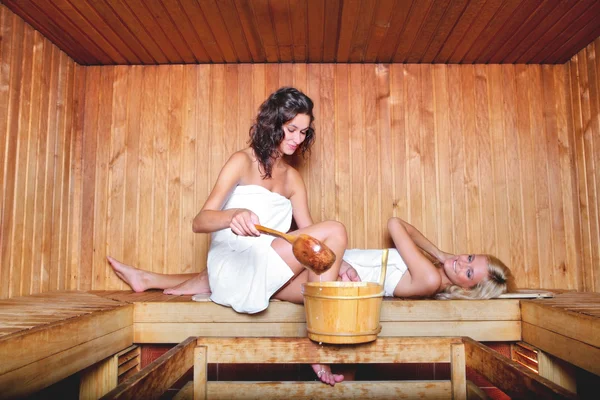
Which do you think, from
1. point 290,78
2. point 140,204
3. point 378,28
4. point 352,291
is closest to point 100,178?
point 140,204

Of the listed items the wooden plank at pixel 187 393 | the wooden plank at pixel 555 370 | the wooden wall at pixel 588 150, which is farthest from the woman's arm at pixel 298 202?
the wooden wall at pixel 588 150

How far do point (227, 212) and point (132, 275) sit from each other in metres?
1.17

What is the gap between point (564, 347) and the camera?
6.04 ft

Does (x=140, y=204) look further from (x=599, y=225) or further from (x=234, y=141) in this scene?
(x=599, y=225)

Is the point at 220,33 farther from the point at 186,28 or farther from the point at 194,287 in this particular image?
the point at 194,287

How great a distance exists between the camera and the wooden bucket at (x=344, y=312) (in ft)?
4.79

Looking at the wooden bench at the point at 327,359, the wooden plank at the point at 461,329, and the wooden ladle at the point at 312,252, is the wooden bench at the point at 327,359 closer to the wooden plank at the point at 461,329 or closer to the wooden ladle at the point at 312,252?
the wooden ladle at the point at 312,252

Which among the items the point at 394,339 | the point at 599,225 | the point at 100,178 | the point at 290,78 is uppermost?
the point at 290,78

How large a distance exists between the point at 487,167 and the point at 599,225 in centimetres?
65

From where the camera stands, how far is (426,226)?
2.91 meters

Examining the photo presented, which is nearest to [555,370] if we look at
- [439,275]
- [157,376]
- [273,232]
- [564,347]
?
[564,347]

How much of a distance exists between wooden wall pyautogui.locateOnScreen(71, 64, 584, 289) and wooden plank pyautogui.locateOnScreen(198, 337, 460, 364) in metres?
1.34

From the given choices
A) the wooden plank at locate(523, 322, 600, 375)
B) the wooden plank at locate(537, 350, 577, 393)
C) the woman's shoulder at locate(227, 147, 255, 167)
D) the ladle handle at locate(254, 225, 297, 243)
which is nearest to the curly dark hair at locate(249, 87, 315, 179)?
the woman's shoulder at locate(227, 147, 255, 167)

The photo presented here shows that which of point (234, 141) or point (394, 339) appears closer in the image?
point (394, 339)
